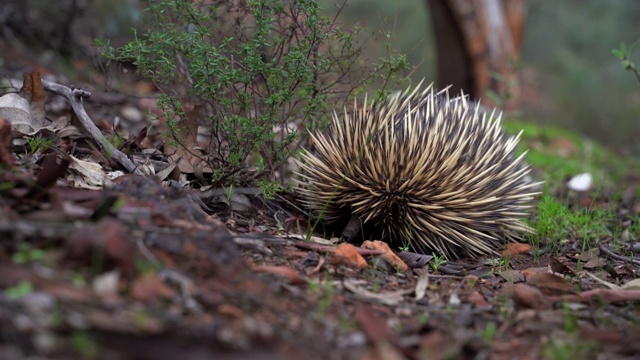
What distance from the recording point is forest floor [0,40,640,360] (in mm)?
1681

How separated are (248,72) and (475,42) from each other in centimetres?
540

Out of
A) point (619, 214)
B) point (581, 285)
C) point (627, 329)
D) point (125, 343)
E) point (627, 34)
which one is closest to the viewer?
point (125, 343)

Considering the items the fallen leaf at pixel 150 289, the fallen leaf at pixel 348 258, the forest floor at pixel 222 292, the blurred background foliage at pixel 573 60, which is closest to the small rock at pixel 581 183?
the forest floor at pixel 222 292

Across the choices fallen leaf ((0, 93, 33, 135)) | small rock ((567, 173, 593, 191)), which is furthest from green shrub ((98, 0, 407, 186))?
small rock ((567, 173, 593, 191))

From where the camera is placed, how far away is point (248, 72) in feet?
10.4

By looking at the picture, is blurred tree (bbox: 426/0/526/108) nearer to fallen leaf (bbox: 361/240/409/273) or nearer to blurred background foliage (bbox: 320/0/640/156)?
blurred background foliage (bbox: 320/0/640/156)

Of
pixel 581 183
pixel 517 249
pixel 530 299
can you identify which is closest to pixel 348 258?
pixel 530 299

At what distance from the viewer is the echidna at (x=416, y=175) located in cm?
338

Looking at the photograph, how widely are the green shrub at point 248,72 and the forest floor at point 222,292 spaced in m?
0.31

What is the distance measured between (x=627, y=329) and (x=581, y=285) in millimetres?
688

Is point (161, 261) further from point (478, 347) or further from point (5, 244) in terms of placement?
point (478, 347)

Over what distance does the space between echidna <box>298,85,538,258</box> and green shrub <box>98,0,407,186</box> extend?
7.3 inches

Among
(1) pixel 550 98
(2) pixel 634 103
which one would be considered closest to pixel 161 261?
(2) pixel 634 103

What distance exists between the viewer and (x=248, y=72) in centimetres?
316
